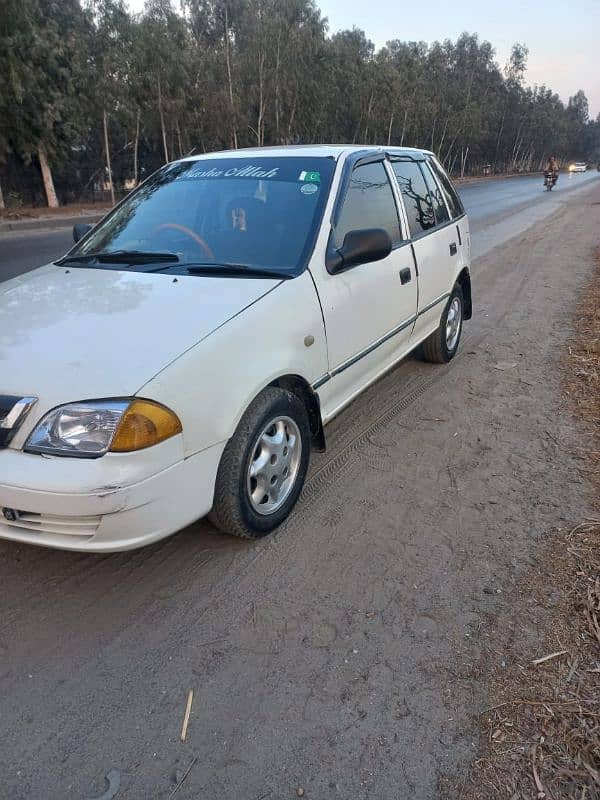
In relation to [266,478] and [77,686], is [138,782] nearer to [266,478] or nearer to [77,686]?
[77,686]

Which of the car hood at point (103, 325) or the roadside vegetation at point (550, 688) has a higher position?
the car hood at point (103, 325)

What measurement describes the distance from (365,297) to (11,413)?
2142 millimetres

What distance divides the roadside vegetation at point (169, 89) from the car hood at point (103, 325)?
2314cm

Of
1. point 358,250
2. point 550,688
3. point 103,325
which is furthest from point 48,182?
point 550,688

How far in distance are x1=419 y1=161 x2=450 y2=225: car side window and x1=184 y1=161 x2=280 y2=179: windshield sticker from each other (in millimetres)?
1907

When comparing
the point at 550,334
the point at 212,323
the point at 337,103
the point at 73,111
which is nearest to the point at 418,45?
the point at 337,103

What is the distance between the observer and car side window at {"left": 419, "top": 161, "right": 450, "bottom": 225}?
526cm

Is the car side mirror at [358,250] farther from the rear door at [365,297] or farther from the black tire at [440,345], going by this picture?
the black tire at [440,345]

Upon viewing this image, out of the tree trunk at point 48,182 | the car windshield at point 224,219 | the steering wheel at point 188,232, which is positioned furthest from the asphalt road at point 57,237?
the tree trunk at point 48,182

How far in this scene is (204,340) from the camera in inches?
104

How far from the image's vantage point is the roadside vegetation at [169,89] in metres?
25.1

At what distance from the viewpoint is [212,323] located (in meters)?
2.75

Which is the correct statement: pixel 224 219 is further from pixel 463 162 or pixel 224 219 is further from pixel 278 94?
pixel 463 162

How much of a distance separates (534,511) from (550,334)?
3.88 metres
